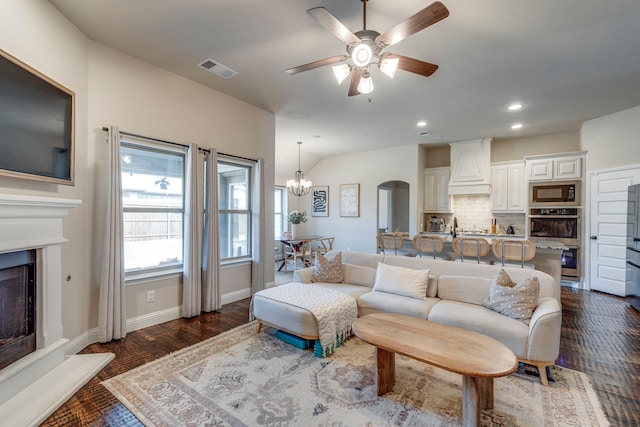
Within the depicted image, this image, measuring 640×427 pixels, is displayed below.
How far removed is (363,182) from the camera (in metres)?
7.66

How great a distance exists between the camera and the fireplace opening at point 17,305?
2.01m

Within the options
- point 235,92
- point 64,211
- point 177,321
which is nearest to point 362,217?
point 235,92

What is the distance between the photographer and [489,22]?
2480mm

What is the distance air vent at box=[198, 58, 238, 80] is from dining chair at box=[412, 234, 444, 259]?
3432mm

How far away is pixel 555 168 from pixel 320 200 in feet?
18.0

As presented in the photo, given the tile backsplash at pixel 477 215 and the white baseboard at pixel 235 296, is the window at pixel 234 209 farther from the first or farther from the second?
the tile backsplash at pixel 477 215

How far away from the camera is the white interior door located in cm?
468

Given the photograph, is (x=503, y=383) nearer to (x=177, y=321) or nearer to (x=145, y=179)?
(x=177, y=321)

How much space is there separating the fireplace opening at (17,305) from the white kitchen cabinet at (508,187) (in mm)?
7410

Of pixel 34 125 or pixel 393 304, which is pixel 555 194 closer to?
pixel 393 304

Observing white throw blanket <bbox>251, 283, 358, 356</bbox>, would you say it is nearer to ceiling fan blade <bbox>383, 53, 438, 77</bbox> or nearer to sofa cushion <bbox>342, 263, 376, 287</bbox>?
sofa cushion <bbox>342, 263, 376, 287</bbox>

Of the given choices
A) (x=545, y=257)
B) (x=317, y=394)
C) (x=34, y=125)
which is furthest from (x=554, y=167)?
(x=34, y=125)

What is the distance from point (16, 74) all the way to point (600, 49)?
509 centimetres

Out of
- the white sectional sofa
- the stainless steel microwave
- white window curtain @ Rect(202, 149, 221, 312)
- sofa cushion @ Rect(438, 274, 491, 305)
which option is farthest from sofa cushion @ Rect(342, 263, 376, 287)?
the stainless steel microwave
